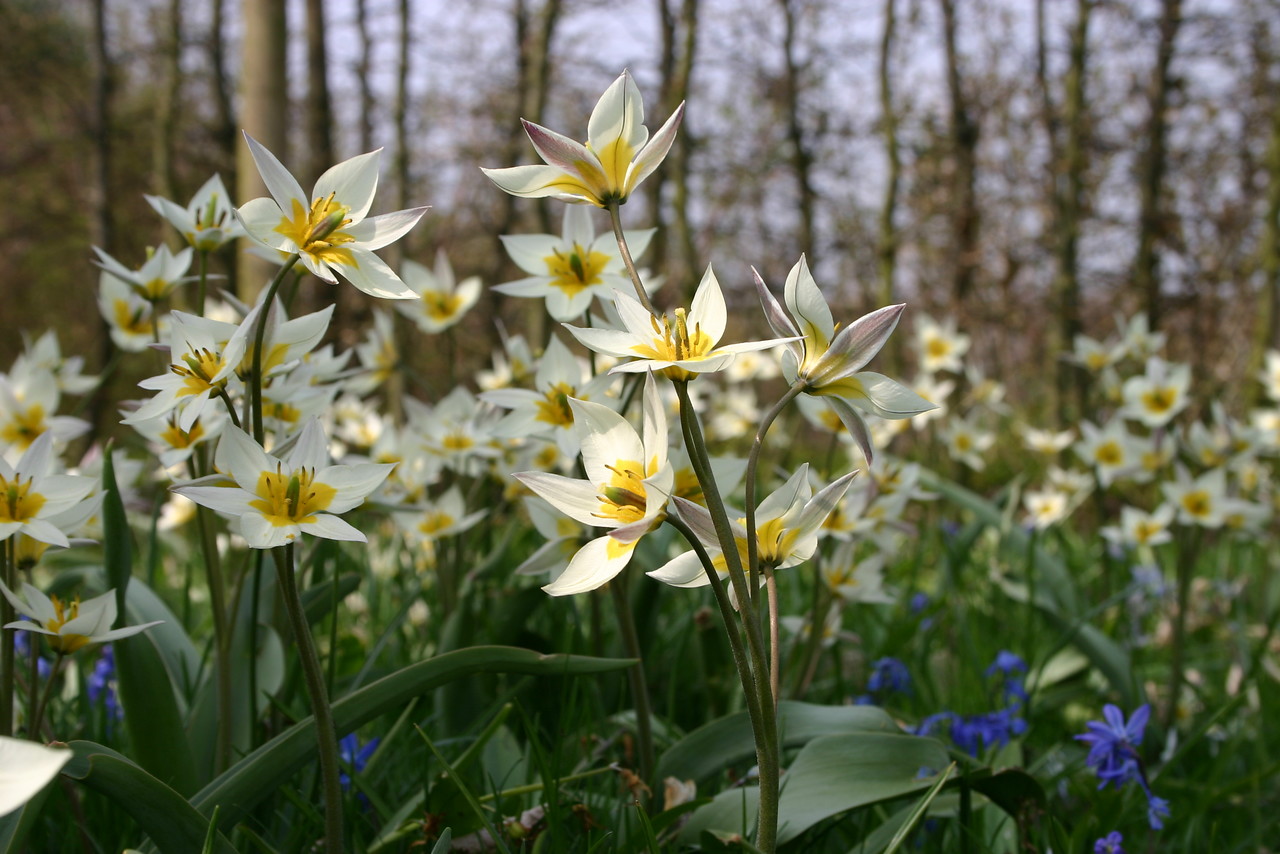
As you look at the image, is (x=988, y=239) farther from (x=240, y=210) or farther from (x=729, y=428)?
(x=240, y=210)

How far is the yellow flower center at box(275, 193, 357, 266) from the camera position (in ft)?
3.57

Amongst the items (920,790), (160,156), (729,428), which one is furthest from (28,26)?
(920,790)

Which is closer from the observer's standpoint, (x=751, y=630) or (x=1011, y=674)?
(x=751, y=630)

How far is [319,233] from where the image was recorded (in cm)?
109

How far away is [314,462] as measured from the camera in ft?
3.70

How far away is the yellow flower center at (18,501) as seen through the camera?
117 cm

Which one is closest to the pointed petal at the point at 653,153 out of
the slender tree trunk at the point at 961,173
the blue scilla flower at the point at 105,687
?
the blue scilla flower at the point at 105,687

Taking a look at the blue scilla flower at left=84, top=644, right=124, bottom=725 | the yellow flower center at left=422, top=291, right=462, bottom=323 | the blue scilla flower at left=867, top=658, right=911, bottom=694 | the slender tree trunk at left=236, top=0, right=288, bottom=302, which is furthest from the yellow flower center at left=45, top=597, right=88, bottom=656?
the slender tree trunk at left=236, top=0, right=288, bottom=302

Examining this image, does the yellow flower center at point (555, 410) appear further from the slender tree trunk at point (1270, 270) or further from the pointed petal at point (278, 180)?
the slender tree trunk at point (1270, 270)

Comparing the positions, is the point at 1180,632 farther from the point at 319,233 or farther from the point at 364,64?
the point at 364,64

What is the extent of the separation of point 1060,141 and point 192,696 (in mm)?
8722

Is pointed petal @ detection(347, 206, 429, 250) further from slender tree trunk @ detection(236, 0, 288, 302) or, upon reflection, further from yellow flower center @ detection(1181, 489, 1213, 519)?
slender tree trunk @ detection(236, 0, 288, 302)

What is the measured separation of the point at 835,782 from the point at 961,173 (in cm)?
748

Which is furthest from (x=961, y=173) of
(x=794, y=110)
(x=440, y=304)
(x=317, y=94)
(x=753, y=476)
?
(x=753, y=476)
